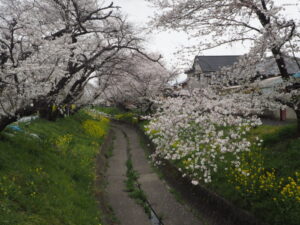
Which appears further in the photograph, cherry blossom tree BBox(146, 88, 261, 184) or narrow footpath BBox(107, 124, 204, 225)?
narrow footpath BBox(107, 124, 204, 225)

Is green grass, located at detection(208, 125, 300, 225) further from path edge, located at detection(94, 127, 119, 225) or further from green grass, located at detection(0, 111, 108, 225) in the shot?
green grass, located at detection(0, 111, 108, 225)

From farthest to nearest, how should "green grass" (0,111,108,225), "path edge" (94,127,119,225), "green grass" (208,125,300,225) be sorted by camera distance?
"path edge" (94,127,119,225)
"green grass" (208,125,300,225)
"green grass" (0,111,108,225)

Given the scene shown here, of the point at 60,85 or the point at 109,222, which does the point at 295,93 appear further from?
the point at 60,85

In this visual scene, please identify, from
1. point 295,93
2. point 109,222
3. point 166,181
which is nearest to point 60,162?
point 109,222

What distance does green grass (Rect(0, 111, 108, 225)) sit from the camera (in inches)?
239

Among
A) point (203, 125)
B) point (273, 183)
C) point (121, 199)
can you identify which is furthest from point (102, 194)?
point (273, 183)

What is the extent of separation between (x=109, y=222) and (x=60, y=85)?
18.3ft

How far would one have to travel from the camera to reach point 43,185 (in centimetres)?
777

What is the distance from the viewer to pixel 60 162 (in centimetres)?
1033

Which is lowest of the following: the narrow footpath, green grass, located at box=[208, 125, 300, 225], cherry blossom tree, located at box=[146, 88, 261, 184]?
the narrow footpath

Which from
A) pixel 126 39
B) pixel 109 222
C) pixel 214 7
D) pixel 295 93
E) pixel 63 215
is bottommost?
pixel 109 222

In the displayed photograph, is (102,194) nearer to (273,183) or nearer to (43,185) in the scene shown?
(43,185)

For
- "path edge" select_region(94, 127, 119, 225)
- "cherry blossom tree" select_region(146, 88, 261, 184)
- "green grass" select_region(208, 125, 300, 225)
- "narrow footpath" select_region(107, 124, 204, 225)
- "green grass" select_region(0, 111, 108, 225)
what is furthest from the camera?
"narrow footpath" select_region(107, 124, 204, 225)

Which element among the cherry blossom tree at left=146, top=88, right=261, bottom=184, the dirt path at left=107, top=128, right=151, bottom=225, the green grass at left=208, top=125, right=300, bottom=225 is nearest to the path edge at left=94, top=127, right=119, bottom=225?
the dirt path at left=107, top=128, right=151, bottom=225
